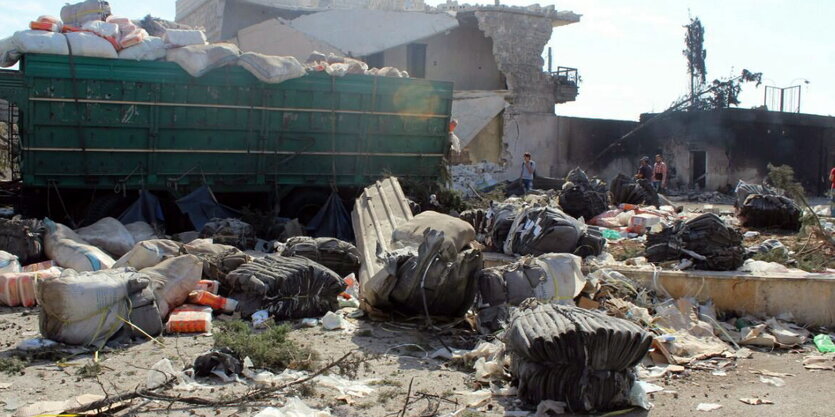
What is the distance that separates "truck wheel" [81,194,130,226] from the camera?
9.65m

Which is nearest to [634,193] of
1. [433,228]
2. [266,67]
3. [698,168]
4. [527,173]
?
[527,173]

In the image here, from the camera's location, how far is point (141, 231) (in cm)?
920

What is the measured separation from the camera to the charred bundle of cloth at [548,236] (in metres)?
7.73

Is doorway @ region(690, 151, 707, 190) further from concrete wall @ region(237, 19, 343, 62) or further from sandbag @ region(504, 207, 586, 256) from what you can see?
sandbag @ region(504, 207, 586, 256)

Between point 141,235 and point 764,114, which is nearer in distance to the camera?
point 141,235

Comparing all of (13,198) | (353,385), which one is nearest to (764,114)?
(13,198)

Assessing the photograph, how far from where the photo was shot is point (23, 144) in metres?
9.11

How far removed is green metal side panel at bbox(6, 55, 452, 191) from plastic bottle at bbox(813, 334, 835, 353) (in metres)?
6.41

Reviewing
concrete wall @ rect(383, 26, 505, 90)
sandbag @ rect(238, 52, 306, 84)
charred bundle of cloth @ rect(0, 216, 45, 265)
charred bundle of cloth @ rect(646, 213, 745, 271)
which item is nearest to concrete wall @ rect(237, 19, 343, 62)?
concrete wall @ rect(383, 26, 505, 90)

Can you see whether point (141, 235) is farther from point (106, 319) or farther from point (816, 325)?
point (816, 325)

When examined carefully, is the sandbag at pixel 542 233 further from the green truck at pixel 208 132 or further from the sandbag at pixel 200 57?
the sandbag at pixel 200 57

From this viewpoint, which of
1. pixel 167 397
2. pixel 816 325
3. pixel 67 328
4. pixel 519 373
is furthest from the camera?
pixel 816 325

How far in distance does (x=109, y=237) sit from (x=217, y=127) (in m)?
2.26

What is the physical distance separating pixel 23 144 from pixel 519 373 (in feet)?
23.0
